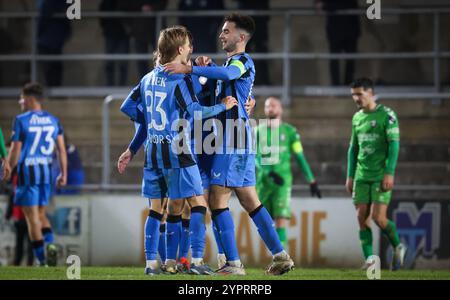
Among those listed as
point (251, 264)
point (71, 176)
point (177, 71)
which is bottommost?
point (251, 264)

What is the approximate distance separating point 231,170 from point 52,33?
856 cm

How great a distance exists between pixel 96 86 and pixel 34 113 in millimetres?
5761

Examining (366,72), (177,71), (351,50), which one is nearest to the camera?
(177,71)

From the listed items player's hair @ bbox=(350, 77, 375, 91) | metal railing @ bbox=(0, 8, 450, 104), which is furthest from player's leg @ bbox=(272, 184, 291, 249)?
metal railing @ bbox=(0, 8, 450, 104)

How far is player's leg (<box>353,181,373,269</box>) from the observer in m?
14.3

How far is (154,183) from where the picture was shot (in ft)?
36.6

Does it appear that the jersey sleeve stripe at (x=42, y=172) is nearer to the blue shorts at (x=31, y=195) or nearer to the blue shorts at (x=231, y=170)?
the blue shorts at (x=31, y=195)

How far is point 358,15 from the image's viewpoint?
19.4 m

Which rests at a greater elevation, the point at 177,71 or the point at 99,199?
the point at 177,71

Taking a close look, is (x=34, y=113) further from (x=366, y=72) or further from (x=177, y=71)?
(x=366, y=72)

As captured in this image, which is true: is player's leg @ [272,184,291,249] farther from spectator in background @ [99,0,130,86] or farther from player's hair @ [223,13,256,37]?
player's hair @ [223,13,256,37]

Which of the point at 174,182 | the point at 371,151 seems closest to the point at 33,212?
the point at 371,151
